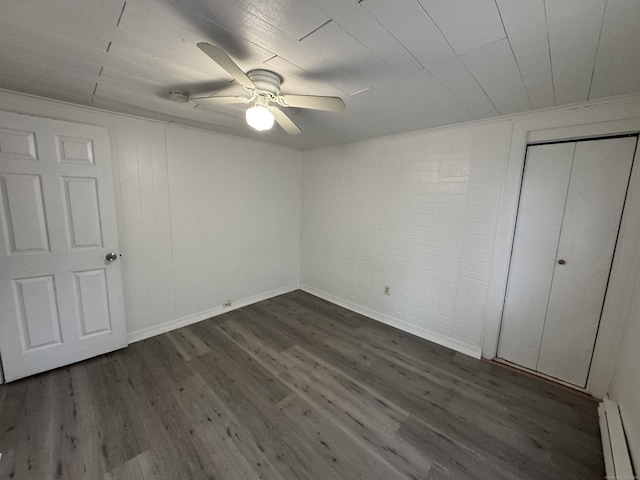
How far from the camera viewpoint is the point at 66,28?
119 cm

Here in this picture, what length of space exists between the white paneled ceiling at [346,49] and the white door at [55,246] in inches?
16.5

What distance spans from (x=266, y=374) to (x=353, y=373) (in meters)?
0.77

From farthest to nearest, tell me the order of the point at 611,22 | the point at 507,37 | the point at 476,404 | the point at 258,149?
the point at 258,149 → the point at 476,404 → the point at 507,37 → the point at 611,22

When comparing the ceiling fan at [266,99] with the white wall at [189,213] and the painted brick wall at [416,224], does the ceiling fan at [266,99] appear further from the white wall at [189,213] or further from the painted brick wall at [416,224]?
the painted brick wall at [416,224]

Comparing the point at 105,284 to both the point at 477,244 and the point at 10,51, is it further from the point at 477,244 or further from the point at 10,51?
the point at 477,244

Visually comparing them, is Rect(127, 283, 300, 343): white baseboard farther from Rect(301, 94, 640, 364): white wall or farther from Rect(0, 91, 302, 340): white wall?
Rect(301, 94, 640, 364): white wall

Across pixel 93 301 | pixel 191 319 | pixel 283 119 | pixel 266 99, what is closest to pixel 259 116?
pixel 266 99

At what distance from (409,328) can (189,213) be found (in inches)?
115

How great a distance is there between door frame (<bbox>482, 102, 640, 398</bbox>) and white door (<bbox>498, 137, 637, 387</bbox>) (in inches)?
2.3

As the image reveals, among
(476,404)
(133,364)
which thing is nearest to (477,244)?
(476,404)

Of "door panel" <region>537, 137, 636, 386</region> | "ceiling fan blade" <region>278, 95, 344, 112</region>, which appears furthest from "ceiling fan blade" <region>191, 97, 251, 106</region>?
"door panel" <region>537, 137, 636, 386</region>

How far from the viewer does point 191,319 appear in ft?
10.0

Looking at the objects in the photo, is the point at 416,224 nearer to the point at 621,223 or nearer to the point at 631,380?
the point at 621,223

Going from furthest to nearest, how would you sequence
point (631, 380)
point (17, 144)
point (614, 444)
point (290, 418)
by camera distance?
point (17, 144) < point (290, 418) < point (631, 380) < point (614, 444)
